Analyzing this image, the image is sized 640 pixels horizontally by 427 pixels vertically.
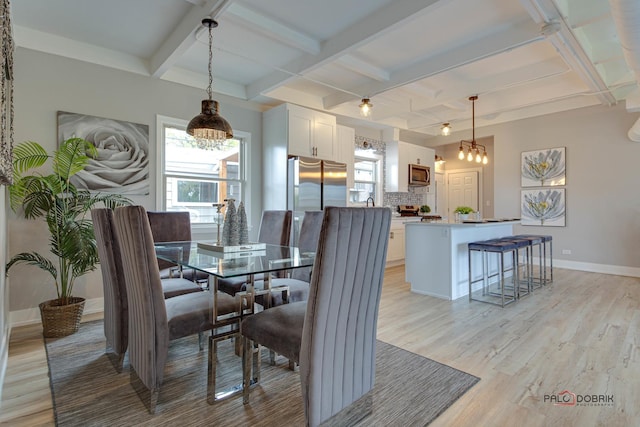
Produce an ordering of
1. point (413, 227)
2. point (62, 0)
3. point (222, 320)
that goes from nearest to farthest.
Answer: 1. point (222, 320)
2. point (62, 0)
3. point (413, 227)

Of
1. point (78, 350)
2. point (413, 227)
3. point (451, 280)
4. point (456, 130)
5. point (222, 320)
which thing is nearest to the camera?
point (222, 320)

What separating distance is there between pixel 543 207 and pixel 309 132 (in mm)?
4489

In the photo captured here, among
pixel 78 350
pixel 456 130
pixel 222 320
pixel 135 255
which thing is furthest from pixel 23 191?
pixel 456 130

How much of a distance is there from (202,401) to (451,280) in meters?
2.98

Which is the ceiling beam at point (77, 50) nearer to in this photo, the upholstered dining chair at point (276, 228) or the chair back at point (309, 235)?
the upholstered dining chair at point (276, 228)

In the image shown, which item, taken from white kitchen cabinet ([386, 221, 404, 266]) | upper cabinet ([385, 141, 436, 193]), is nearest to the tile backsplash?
upper cabinet ([385, 141, 436, 193])

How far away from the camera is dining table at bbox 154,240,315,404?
5.80 ft

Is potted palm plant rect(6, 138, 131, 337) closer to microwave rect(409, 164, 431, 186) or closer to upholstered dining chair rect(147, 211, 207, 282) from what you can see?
upholstered dining chair rect(147, 211, 207, 282)

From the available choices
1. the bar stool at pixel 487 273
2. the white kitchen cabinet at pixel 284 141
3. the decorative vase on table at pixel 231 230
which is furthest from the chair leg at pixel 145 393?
the bar stool at pixel 487 273

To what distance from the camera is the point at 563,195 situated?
570 cm

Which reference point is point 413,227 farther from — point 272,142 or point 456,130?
point 456,130

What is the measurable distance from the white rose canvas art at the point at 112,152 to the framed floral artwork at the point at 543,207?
6314 mm

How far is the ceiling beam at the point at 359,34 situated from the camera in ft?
8.28

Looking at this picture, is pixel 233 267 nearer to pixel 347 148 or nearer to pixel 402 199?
pixel 347 148
